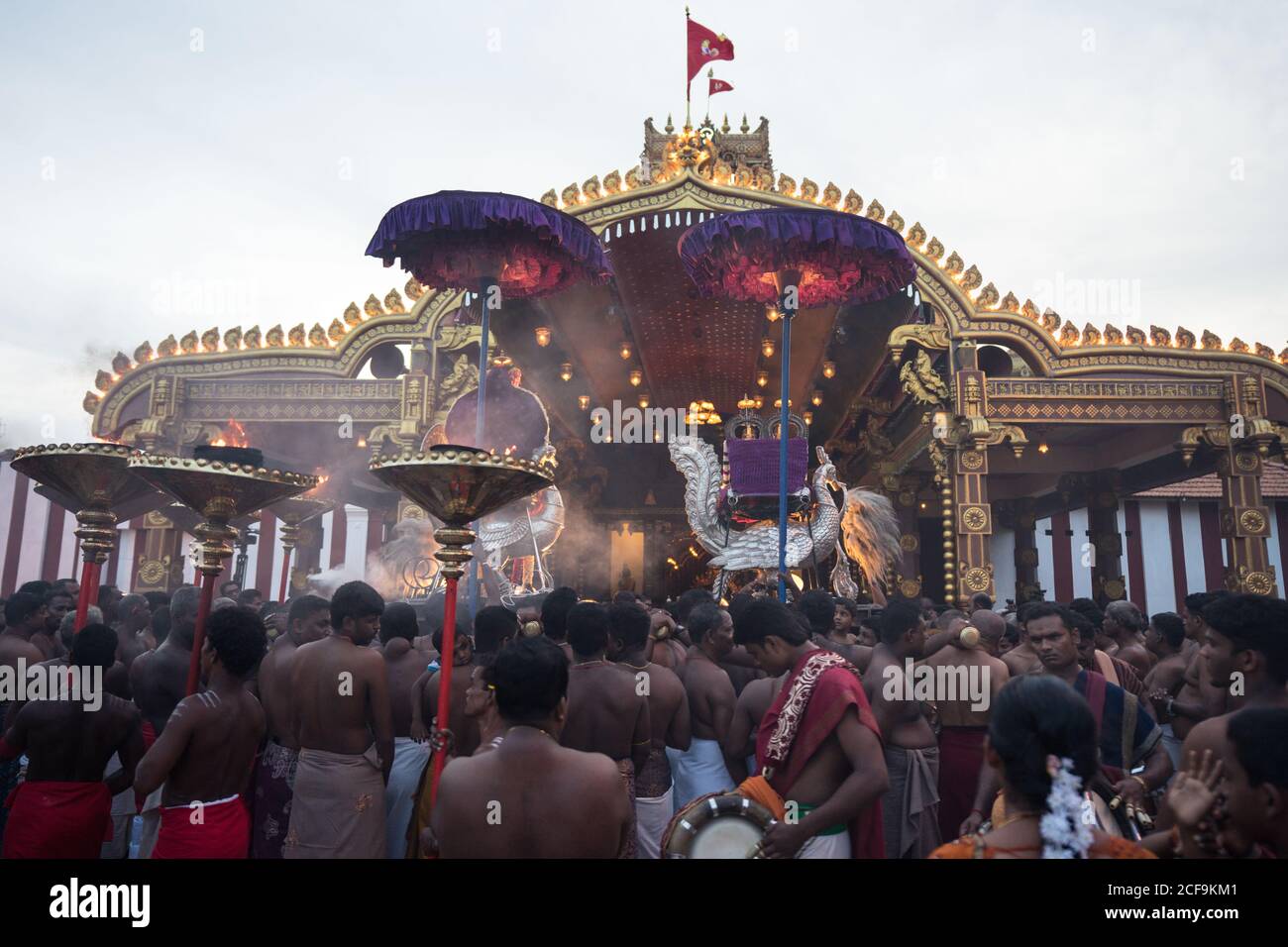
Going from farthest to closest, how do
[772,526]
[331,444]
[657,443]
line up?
[657,443] → [331,444] → [772,526]

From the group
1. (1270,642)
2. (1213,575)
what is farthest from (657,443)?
(1270,642)

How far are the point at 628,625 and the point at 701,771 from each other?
111 cm

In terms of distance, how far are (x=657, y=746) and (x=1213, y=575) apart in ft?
61.8

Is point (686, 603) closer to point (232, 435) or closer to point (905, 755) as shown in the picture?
point (905, 755)

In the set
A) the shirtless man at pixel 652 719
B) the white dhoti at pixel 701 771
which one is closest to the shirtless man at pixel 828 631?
the white dhoti at pixel 701 771

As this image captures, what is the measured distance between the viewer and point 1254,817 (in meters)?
1.91

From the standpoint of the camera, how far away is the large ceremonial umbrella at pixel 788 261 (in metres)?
7.86

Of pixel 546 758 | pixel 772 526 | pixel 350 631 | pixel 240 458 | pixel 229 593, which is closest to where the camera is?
pixel 546 758

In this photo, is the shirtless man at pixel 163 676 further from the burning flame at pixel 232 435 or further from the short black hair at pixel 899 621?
the burning flame at pixel 232 435

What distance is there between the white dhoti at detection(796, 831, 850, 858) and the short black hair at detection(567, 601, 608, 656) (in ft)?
4.71

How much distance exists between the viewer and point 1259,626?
291 cm

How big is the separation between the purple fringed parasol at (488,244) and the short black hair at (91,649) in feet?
16.1

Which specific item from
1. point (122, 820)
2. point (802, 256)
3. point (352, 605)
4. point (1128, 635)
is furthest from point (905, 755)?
point (802, 256)
